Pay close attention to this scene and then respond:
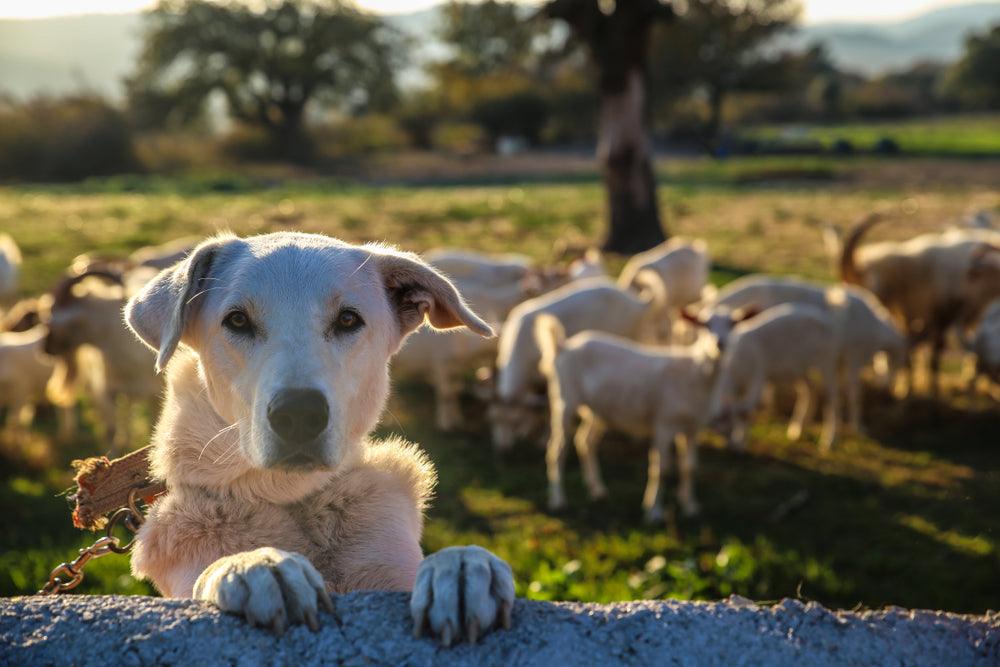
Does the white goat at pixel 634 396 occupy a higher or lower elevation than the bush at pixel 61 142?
lower

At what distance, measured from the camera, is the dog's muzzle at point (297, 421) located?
2545 millimetres

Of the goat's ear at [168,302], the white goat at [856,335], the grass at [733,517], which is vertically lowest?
the grass at [733,517]

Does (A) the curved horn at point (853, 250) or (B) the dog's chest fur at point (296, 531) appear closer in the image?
(B) the dog's chest fur at point (296, 531)

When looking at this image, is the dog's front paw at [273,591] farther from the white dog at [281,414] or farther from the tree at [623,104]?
the tree at [623,104]

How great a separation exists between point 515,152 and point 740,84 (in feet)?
51.6

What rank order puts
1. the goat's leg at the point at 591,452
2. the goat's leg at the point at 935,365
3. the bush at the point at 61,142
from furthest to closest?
the bush at the point at 61,142 < the goat's leg at the point at 935,365 < the goat's leg at the point at 591,452

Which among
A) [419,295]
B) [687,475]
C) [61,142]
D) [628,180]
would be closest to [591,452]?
[687,475]

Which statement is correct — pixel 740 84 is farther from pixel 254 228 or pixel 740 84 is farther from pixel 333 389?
pixel 333 389

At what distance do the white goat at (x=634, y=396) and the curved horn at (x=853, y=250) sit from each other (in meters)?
3.57

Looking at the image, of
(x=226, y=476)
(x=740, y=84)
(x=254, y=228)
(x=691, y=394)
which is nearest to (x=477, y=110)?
(x=740, y=84)

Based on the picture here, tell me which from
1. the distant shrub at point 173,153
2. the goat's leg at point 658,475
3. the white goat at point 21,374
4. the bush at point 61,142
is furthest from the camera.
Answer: the distant shrub at point 173,153

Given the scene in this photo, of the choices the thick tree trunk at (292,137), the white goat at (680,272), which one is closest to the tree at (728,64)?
the thick tree trunk at (292,137)

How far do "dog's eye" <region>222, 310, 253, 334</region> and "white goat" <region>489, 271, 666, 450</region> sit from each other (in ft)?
18.8

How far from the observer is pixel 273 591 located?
7.00 ft
